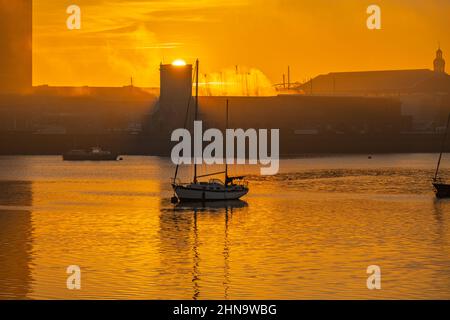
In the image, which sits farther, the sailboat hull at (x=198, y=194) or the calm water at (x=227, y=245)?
the sailboat hull at (x=198, y=194)

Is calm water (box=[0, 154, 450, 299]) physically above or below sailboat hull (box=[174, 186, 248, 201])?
below

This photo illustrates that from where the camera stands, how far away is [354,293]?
3769cm

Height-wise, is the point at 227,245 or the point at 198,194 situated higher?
the point at 198,194

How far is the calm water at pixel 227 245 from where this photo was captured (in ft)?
127

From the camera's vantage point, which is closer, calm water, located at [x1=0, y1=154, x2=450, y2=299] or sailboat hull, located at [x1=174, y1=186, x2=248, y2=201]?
calm water, located at [x1=0, y1=154, x2=450, y2=299]

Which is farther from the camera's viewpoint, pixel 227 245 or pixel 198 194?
pixel 198 194

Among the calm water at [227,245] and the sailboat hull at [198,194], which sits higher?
the sailboat hull at [198,194]

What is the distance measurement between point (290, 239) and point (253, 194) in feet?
122

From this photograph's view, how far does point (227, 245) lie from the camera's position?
51.8m

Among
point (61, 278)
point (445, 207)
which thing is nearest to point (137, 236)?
point (61, 278)

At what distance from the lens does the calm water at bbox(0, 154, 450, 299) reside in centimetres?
3872
